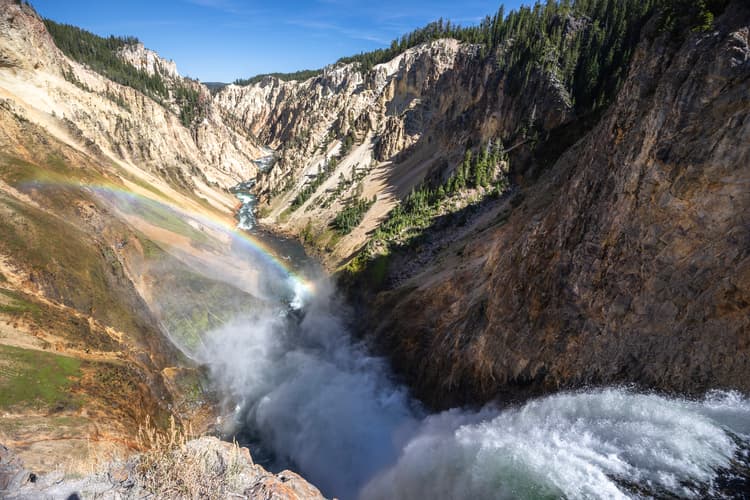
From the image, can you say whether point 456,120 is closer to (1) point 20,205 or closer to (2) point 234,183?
(1) point 20,205

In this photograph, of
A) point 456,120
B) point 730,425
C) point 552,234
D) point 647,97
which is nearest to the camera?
point 730,425

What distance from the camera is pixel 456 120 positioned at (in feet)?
189

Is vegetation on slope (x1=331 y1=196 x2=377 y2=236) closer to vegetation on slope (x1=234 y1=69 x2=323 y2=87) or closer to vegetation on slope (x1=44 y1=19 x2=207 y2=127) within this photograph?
vegetation on slope (x1=44 y1=19 x2=207 y2=127)

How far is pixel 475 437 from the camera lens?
478 inches

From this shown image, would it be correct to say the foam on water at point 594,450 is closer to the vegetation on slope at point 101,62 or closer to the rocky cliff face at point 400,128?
the rocky cliff face at point 400,128

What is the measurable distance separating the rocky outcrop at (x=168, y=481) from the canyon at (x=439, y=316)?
0.23 feet

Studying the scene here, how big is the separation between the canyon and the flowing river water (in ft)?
0.27

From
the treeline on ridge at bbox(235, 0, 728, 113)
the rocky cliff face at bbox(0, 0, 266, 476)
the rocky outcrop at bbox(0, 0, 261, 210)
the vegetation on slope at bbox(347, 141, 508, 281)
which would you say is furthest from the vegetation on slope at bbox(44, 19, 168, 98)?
the treeline on ridge at bbox(235, 0, 728, 113)

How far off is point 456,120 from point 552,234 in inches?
1838

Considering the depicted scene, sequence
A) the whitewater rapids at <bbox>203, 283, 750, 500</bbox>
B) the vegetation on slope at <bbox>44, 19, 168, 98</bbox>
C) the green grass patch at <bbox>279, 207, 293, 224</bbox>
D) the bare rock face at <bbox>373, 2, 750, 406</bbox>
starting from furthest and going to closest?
the vegetation on slope at <bbox>44, 19, 168, 98</bbox> → the green grass patch at <bbox>279, 207, 293, 224</bbox> → the bare rock face at <bbox>373, 2, 750, 406</bbox> → the whitewater rapids at <bbox>203, 283, 750, 500</bbox>

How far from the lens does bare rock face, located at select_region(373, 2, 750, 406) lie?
951 centimetres

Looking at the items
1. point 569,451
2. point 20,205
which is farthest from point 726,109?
point 20,205

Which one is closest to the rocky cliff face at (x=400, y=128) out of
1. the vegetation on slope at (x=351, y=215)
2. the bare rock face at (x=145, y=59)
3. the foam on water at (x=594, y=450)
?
the vegetation on slope at (x=351, y=215)

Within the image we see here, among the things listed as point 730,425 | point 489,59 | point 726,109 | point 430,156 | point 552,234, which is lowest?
point 730,425
